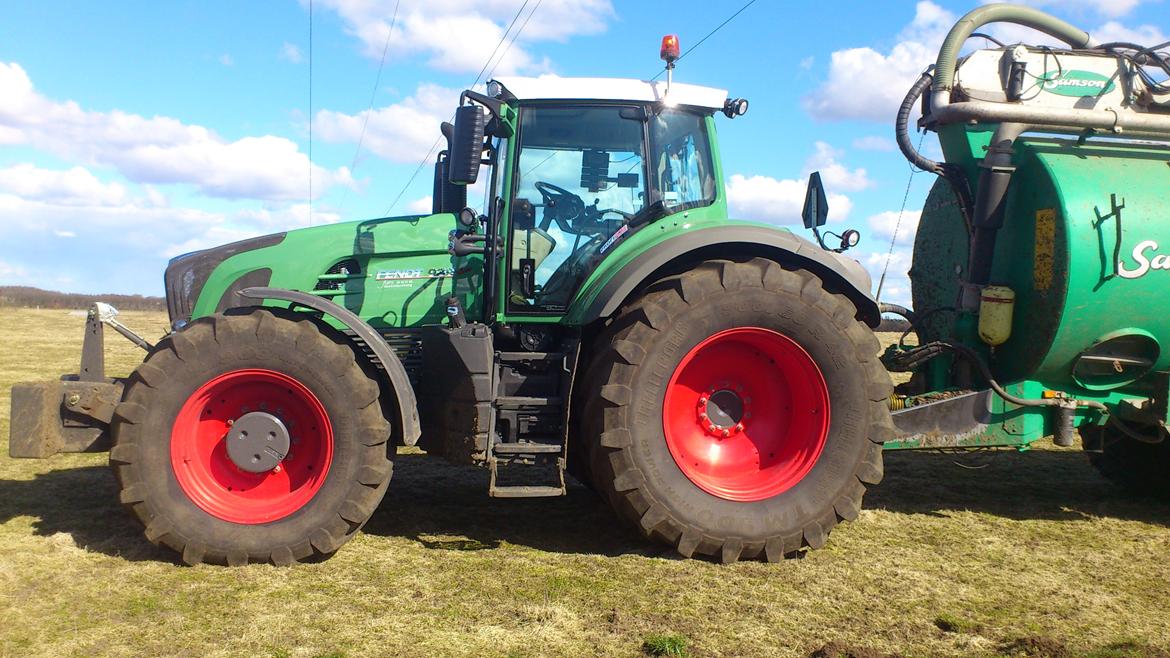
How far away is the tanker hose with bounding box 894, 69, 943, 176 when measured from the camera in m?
6.19

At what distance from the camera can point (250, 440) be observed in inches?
191

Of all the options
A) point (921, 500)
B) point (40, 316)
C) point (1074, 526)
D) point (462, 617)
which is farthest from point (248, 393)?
point (40, 316)

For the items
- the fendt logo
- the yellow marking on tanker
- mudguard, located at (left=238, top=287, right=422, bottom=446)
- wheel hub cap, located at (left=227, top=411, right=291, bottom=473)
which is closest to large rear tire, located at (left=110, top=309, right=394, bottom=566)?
wheel hub cap, located at (left=227, top=411, right=291, bottom=473)

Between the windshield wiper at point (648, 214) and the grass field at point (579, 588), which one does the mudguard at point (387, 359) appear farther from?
the windshield wiper at point (648, 214)

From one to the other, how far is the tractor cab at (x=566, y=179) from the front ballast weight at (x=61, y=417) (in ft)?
7.00

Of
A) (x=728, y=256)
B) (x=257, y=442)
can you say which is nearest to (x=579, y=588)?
(x=257, y=442)

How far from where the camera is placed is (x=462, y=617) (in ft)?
13.2

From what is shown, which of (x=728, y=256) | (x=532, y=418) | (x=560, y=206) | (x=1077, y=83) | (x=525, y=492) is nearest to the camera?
(x=525, y=492)

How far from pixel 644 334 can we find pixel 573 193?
3.44ft

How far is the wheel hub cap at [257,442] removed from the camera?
484 cm

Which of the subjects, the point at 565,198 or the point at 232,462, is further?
the point at 565,198

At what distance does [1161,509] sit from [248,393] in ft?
20.2

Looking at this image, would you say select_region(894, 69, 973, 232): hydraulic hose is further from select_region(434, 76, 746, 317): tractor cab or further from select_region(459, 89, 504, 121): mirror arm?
select_region(459, 89, 504, 121): mirror arm

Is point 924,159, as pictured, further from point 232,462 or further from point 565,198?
point 232,462
